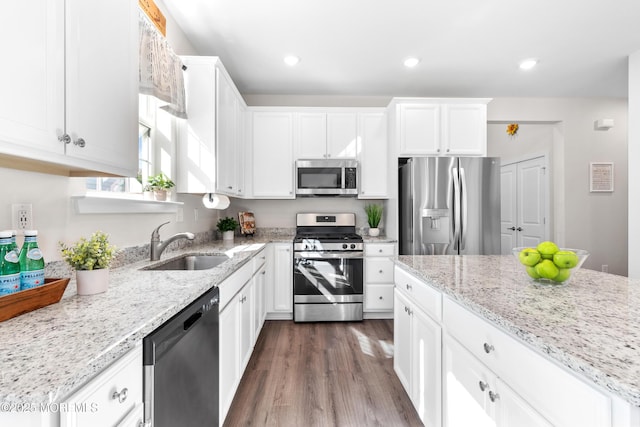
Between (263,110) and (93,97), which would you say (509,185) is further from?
(93,97)

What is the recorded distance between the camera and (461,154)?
11.0 ft

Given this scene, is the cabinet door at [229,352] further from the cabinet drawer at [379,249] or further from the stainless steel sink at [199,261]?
the cabinet drawer at [379,249]

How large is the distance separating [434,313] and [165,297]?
1.12 metres

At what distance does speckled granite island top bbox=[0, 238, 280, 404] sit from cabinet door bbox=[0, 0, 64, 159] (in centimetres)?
47

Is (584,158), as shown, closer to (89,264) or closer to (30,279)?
(89,264)

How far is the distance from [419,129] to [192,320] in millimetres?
2972

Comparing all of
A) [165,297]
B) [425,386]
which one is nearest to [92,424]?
[165,297]

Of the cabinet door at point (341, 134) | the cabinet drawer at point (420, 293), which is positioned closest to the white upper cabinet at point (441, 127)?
the cabinet door at point (341, 134)

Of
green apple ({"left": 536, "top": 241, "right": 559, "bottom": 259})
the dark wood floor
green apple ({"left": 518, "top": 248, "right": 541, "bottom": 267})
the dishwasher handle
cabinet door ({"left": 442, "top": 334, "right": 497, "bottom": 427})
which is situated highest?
green apple ({"left": 536, "top": 241, "right": 559, "bottom": 259})

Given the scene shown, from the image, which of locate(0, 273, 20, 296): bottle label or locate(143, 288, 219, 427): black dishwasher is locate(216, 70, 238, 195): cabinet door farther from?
locate(0, 273, 20, 296): bottle label

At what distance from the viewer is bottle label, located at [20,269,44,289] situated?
3.12ft

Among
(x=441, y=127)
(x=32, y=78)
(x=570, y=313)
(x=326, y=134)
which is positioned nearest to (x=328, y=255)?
(x=326, y=134)

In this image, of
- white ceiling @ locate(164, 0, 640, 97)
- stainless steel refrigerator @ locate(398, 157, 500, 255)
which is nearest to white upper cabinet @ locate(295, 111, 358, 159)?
white ceiling @ locate(164, 0, 640, 97)

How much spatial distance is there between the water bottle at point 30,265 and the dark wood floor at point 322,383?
→ 1255 mm
